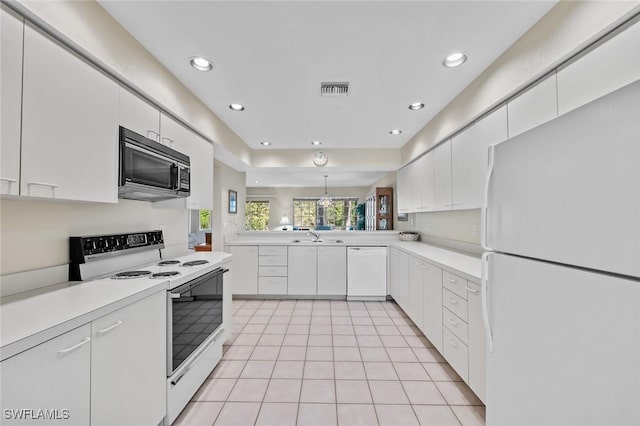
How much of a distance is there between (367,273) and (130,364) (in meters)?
3.36

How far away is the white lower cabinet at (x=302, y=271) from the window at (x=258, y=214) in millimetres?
5974

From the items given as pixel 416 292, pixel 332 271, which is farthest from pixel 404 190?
pixel 416 292

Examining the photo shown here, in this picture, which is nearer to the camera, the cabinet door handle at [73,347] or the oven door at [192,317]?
the cabinet door handle at [73,347]

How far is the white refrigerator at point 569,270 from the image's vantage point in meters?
0.68

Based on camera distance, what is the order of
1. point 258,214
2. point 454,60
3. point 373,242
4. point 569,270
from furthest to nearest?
point 258,214, point 373,242, point 454,60, point 569,270

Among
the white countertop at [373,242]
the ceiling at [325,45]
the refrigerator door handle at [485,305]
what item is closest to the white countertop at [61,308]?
the ceiling at [325,45]

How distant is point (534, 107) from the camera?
169 centimetres

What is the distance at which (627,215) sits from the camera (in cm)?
69

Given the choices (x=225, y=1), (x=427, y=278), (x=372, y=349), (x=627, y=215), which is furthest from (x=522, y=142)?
(x=372, y=349)

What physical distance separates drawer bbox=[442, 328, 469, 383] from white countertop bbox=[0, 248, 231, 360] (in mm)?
2056

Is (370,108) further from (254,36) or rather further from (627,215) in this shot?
(627,215)

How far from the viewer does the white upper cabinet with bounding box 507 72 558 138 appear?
156 cm

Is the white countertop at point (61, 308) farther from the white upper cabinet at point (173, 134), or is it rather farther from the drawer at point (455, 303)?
the drawer at point (455, 303)

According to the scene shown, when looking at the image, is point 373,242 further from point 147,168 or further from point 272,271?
point 147,168
